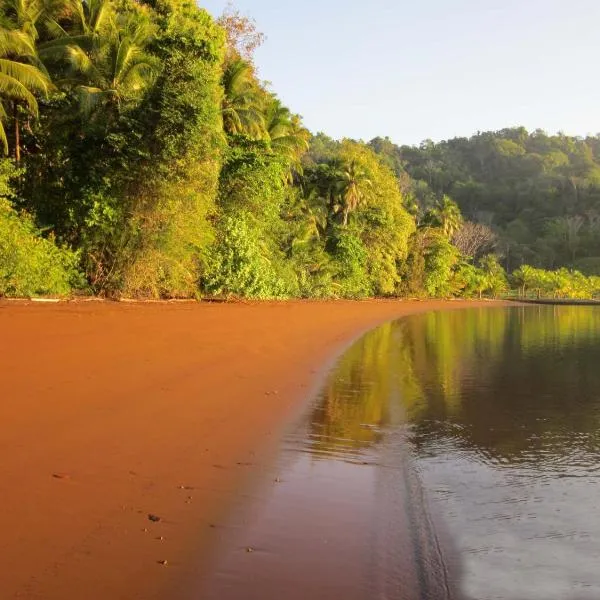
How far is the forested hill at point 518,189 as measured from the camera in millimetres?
103125

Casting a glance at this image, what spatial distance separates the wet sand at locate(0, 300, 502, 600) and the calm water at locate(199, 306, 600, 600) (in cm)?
36

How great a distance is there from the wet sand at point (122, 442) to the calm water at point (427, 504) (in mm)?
361

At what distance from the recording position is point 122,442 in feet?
18.2

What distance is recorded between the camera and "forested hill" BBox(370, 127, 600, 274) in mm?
103125

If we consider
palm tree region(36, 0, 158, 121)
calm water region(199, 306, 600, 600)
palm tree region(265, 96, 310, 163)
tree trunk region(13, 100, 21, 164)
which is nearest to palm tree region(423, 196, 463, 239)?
palm tree region(265, 96, 310, 163)

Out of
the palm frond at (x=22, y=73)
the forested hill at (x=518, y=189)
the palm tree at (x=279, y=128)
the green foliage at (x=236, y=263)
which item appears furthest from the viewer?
the forested hill at (x=518, y=189)

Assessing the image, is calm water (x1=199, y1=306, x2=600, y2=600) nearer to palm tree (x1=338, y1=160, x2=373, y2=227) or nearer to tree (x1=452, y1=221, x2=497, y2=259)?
palm tree (x1=338, y1=160, x2=373, y2=227)

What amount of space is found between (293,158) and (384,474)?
3278 centimetres

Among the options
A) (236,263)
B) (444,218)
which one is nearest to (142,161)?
(236,263)

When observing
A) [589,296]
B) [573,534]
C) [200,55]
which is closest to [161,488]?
[573,534]

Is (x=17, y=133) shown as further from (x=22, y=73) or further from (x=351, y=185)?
(x=351, y=185)

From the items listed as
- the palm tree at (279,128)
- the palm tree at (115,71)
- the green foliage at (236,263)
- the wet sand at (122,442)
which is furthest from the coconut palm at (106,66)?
the palm tree at (279,128)

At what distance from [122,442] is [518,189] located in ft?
411

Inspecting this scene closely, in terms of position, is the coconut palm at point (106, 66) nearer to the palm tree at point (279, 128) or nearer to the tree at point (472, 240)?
the palm tree at point (279, 128)
